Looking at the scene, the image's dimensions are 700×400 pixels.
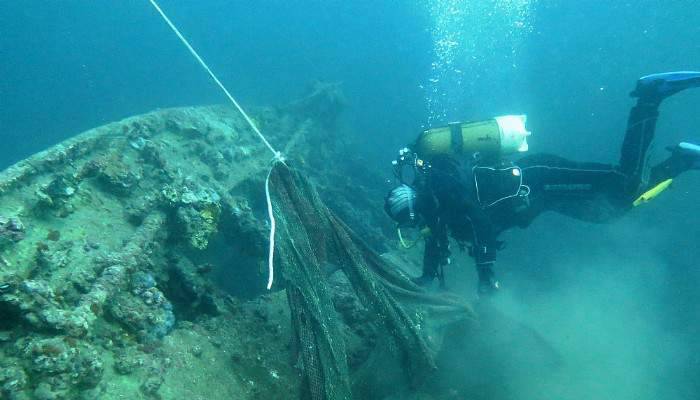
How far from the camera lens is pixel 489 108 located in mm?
35406

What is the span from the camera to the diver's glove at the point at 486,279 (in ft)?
17.6

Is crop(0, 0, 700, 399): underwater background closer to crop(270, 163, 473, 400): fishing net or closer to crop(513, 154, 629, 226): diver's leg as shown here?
crop(270, 163, 473, 400): fishing net

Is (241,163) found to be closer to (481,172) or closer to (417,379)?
(481,172)

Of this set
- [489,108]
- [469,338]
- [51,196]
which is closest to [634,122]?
[469,338]

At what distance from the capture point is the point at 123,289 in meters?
3.37

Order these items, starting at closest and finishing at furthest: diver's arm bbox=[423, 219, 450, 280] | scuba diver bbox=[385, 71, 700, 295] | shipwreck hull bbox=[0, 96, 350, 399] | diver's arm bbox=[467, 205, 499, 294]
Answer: shipwreck hull bbox=[0, 96, 350, 399], diver's arm bbox=[467, 205, 499, 294], scuba diver bbox=[385, 71, 700, 295], diver's arm bbox=[423, 219, 450, 280]

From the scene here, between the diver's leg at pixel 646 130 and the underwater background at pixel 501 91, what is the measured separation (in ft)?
9.89

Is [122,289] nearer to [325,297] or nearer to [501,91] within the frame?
[325,297]

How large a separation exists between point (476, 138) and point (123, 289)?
5.07m

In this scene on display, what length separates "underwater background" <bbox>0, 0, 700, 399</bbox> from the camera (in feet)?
28.0

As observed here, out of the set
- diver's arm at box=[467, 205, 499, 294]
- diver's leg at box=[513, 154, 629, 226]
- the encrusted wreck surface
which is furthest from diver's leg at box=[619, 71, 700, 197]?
the encrusted wreck surface

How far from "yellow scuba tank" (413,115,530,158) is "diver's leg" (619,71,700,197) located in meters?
1.61

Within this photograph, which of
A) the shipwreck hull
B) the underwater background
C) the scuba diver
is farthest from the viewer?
the underwater background

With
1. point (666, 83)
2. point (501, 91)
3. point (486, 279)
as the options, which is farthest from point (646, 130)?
point (501, 91)
